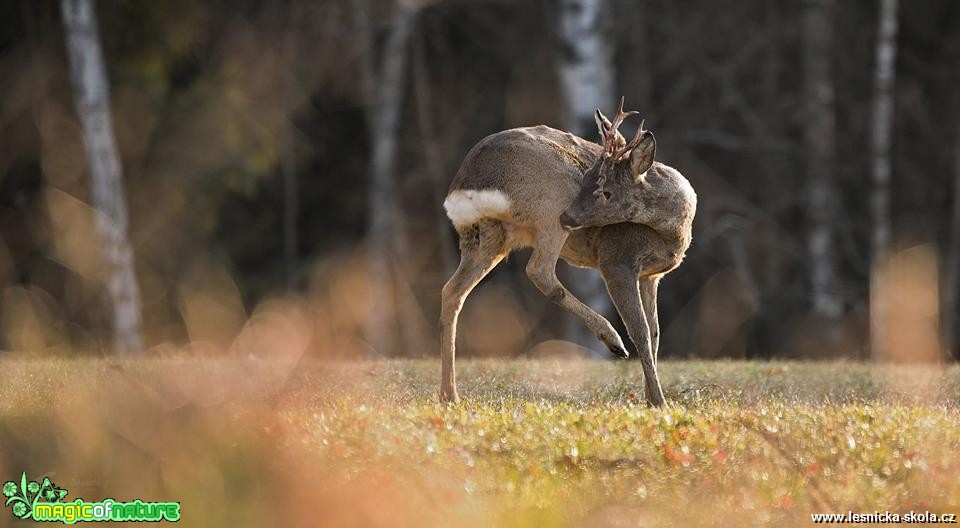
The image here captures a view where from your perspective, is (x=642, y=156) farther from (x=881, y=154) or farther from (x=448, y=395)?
(x=881, y=154)

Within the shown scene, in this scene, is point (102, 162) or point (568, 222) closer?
point (568, 222)

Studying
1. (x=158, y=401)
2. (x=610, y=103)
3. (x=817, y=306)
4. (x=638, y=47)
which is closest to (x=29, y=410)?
(x=158, y=401)

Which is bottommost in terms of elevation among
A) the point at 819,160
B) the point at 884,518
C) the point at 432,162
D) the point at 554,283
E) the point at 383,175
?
the point at 884,518

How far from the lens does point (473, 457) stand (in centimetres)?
671

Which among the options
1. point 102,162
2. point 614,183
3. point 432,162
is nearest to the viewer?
point 614,183

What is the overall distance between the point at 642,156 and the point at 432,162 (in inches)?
593

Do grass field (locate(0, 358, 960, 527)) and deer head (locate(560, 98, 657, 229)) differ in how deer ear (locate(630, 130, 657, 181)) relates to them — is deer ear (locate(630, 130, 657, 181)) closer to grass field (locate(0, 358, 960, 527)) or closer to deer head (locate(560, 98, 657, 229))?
deer head (locate(560, 98, 657, 229))

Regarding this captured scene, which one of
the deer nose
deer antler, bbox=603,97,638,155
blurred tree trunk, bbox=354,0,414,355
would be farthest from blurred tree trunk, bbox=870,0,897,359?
the deer nose

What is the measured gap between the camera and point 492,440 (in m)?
7.00

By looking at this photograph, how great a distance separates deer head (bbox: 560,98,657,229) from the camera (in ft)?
27.8

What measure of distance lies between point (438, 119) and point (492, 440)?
18656 mm

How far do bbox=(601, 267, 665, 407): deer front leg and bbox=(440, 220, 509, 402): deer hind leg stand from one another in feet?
2.28

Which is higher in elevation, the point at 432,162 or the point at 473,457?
the point at 432,162

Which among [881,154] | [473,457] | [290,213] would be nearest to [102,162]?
[290,213]
